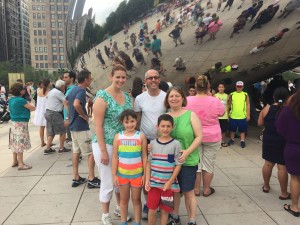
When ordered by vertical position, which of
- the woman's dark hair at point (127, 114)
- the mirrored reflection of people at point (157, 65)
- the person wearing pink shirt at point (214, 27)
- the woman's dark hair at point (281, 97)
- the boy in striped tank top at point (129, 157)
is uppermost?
the person wearing pink shirt at point (214, 27)

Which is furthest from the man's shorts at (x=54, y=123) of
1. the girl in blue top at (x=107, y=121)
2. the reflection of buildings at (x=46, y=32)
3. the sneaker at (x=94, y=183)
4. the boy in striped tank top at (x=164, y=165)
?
the reflection of buildings at (x=46, y=32)

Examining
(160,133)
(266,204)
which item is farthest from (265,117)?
(160,133)

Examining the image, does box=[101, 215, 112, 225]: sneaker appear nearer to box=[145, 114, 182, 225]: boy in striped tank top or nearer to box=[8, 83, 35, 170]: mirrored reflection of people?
box=[145, 114, 182, 225]: boy in striped tank top

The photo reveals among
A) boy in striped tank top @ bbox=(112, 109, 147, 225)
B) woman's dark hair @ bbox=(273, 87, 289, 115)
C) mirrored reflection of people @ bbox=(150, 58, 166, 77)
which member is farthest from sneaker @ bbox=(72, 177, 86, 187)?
woman's dark hair @ bbox=(273, 87, 289, 115)

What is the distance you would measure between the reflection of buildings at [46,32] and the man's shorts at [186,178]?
11575 cm

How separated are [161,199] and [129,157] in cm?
50

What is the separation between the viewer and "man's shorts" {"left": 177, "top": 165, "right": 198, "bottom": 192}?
2.91 metres

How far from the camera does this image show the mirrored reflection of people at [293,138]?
314 centimetres

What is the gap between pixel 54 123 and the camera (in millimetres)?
6078

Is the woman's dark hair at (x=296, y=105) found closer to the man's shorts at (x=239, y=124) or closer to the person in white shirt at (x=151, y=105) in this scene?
the person in white shirt at (x=151, y=105)

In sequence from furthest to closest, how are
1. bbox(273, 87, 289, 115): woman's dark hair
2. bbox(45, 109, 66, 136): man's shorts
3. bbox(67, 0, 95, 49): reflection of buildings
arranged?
bbox(45, 109, 66, 136): man's shorts → bbox(67, 0, 95, 49): reflection of buildings → bbox(273, 87, 289, 115): woman's dark hair

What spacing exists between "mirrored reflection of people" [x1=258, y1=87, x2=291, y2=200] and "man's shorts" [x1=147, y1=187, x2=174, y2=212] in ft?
5.36

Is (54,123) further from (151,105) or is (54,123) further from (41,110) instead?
(151,105)

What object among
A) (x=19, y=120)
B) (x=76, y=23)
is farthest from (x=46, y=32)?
(x=19, y=120)
